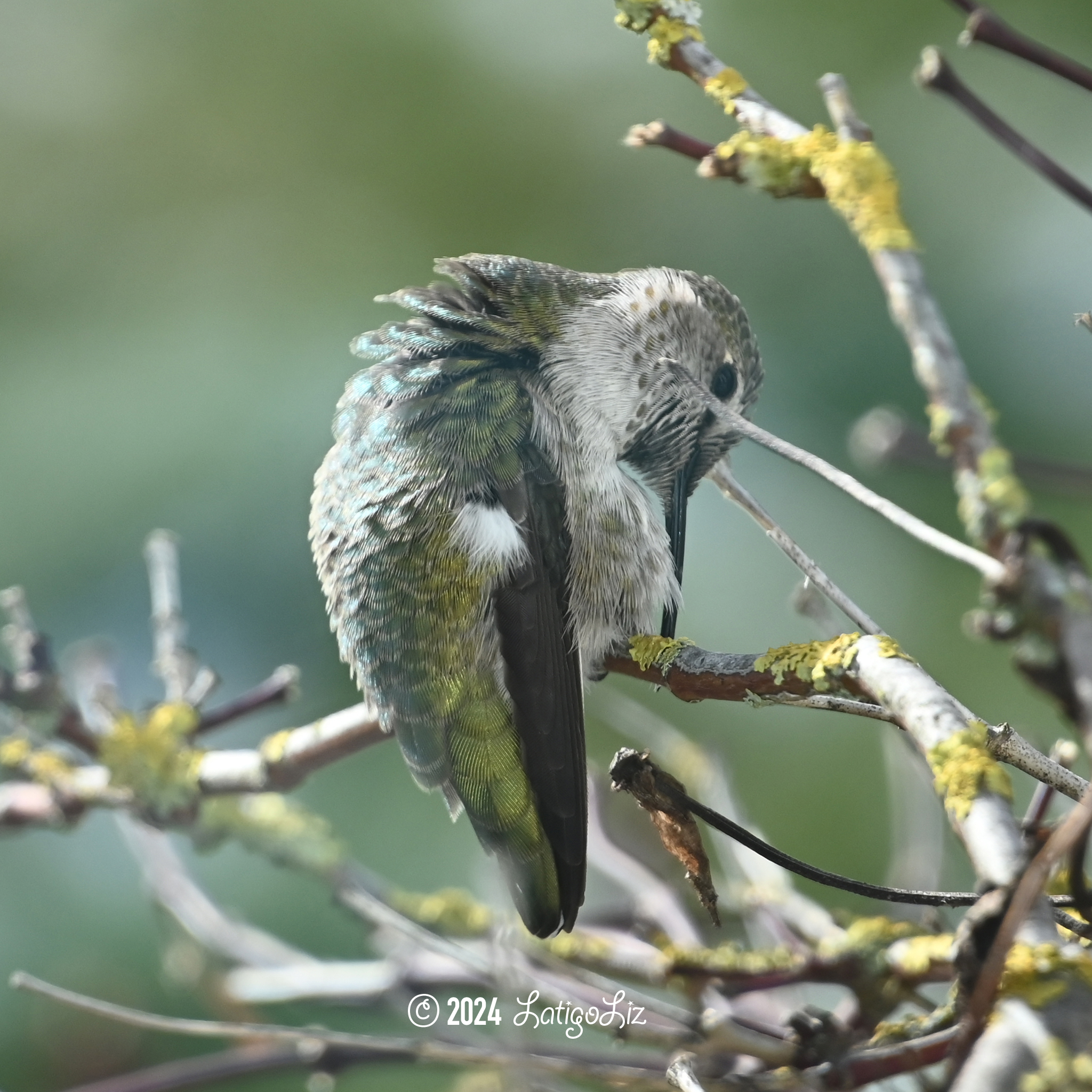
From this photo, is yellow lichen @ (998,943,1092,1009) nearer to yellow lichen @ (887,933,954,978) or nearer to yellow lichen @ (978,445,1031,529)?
yellow lichen @ (978,445,1031,529)

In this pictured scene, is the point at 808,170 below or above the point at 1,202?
below

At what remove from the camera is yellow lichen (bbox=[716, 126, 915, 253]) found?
3.26 ft

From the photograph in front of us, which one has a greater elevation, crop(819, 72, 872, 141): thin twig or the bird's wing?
crop(819, 72, 872, 141): thin twig

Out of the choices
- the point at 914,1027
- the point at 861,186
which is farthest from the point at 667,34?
the point at 914,1027

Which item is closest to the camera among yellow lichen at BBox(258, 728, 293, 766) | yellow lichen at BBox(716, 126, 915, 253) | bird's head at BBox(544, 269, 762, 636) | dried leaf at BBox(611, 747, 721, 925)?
dried leaf at BBox(611, 747, 721, 925)

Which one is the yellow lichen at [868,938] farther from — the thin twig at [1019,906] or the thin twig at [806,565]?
the thin twig at [1019,906]

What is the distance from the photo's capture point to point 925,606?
364cm

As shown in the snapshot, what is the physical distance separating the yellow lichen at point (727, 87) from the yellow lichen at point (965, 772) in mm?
730

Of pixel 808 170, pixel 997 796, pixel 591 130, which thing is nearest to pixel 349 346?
pixel 808 170

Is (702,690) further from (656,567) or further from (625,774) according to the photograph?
(656,567)

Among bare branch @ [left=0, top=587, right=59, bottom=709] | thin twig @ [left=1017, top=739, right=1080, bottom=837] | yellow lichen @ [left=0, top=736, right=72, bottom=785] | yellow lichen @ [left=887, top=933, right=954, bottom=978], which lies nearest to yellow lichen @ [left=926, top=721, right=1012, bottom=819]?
thin twig @ [left=1017, top=739, right=1080, bottom=837]

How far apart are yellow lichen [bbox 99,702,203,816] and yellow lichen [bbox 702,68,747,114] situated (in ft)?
3.73

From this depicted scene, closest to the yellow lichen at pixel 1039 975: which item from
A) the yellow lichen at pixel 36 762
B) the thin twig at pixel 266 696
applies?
the thin twig at pixel 266 696

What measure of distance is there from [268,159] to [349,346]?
374 centimetres
